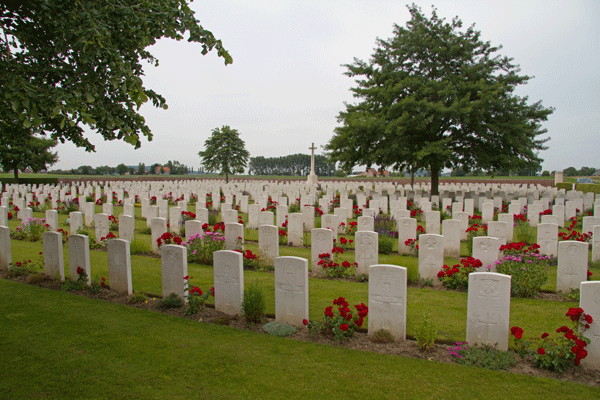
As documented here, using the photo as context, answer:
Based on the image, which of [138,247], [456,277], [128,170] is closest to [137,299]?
[138,247]

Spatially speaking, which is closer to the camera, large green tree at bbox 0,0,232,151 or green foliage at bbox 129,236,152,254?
large green tree at bbox 0,0,232,151

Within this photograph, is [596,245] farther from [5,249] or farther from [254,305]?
[5,249]

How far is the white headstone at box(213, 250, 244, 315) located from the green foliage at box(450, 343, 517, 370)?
3046mm

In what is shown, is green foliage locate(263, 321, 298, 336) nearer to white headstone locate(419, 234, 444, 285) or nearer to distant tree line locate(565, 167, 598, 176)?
white headstone locate(419, 234, 444, 285)

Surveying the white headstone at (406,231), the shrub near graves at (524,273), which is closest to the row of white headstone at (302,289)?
the shrub near graves at (524,273)

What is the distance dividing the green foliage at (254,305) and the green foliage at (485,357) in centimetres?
259

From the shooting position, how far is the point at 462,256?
9633 mm

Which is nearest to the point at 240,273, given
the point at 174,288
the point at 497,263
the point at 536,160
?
the point at 174,288

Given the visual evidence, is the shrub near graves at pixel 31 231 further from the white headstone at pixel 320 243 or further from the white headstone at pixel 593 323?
the white headstone at pixel 593 323

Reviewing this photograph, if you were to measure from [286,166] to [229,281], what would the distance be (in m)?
101

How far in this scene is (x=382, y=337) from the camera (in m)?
4.86

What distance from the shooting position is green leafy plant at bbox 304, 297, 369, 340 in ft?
15.9

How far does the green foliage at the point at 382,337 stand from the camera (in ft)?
15.9

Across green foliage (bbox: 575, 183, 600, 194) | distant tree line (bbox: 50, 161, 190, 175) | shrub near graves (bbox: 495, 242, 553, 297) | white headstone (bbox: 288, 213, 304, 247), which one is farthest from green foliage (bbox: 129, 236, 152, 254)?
distant tree line (bbox: 50, 161, 190, 175)
